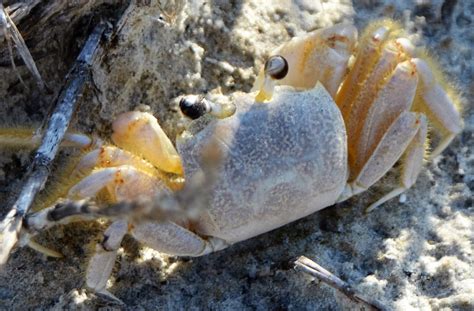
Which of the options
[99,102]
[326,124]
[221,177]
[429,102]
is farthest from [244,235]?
[429,102]

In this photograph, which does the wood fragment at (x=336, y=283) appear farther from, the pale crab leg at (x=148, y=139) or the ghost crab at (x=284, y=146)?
the pale crab leg at (x=148, y=139)

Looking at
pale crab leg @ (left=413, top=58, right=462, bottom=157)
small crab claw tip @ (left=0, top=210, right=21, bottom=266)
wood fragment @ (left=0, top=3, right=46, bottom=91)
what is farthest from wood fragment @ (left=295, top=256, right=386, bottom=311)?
wood fragment @ (left=0, top=3, right=46, bottom=91)

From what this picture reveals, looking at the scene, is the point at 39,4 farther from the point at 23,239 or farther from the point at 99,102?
the point at 23,239

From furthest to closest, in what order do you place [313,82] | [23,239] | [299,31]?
[299,31] < [313,82] < [23,239]

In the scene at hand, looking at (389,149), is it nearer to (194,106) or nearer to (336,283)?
(336,283)

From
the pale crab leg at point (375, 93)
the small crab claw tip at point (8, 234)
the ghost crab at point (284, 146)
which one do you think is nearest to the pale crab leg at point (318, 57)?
the ghost crab at point (284, 146)

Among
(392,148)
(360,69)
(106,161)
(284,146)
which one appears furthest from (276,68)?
(106,161)

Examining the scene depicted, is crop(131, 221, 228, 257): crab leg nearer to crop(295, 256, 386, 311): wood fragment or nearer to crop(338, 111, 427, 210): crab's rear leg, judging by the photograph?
crop(295, 256, 386, 311): wood fragment
